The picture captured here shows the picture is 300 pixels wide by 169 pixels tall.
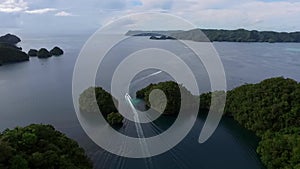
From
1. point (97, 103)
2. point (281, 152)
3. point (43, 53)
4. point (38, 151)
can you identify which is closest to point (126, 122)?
point (97, 103)

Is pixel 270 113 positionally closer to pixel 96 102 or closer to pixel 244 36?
pixel 96 102

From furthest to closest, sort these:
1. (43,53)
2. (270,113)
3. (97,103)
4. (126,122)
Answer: (43,53), (97,103), (126,122), (270,113)

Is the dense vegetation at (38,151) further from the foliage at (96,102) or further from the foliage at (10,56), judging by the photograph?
the foliage at (10,56)

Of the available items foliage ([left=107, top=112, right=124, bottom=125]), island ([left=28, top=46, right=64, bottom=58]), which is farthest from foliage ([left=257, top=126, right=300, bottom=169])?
island ([left=28, top=46, right=64, bottom=58])

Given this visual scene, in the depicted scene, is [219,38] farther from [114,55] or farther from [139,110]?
[139,110]

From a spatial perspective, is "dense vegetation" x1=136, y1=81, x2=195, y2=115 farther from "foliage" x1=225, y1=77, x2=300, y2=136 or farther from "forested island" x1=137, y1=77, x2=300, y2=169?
"foliage" x1=225, y1=77, x2=300, y2=136
